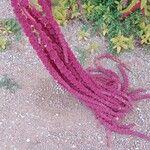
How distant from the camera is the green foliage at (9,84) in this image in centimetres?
292

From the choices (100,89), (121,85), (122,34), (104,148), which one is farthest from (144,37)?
(104,148)

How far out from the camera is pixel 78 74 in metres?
2.56

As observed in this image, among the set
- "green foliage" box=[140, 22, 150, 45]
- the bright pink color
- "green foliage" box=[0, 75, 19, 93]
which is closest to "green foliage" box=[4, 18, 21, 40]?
"green foliage" box=[0, 75, 19, 93]

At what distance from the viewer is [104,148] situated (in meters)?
2.66

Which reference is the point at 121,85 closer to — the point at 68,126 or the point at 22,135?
the point at 68,126

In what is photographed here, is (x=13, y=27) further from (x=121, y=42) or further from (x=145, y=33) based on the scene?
(x=145, y=33)

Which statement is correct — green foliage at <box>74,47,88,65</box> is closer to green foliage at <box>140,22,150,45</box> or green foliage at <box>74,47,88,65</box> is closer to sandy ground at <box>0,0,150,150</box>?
sandy ground at <box>0,0,150,150</box>

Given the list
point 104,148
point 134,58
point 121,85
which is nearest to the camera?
point 104,148

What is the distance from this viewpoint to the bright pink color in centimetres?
224

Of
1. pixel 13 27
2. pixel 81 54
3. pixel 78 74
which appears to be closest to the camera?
pixel 78 74

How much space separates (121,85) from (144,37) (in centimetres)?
39

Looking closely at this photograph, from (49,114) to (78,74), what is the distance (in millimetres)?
359

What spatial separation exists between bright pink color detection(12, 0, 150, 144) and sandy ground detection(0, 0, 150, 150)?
0.06 metres

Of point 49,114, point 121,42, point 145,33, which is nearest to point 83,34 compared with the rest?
point 121,42
